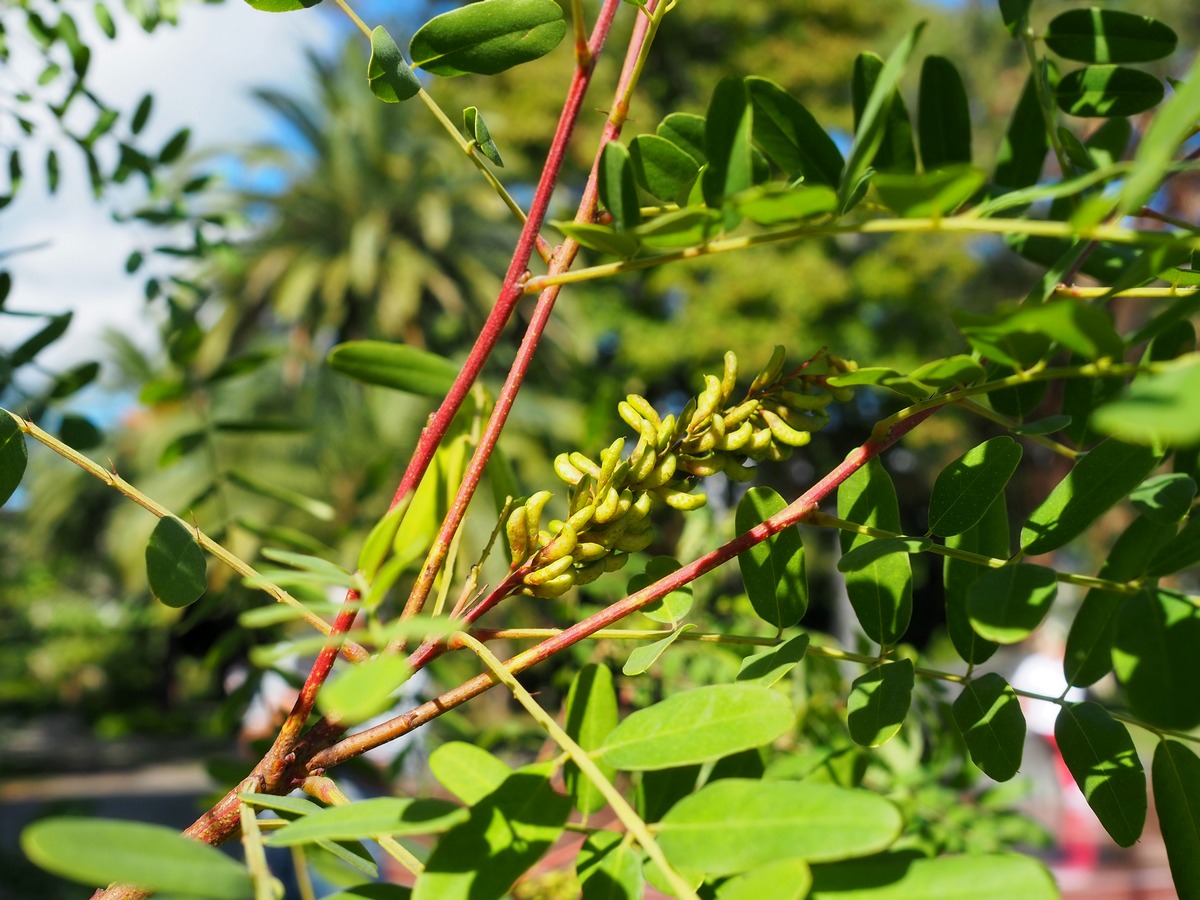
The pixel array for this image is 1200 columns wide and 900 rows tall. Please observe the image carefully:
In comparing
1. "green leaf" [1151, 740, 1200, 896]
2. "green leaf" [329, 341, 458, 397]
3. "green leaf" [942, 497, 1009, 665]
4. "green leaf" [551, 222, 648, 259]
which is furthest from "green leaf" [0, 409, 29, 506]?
"green leaf" [1151, 740, 1200, 896]

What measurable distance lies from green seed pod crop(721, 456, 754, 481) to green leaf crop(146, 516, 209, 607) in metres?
0.39

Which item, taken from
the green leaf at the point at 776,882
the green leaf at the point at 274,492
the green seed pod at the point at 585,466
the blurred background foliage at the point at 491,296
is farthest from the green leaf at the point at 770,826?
the blurred background foliage at the point at 491,296

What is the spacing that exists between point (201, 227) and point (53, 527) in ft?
47.1

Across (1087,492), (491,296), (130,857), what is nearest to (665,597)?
(1087,492)

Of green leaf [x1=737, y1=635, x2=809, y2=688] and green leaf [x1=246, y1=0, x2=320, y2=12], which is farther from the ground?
green leaf [x1=246, y1=0, x2=320, y2=12]

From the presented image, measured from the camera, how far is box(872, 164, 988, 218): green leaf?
0.45 m

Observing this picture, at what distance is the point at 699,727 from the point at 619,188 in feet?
1.02

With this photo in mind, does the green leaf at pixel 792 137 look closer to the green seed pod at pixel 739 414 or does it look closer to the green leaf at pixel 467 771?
the green seed pod at pixel 739 414

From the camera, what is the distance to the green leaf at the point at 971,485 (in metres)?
0.64

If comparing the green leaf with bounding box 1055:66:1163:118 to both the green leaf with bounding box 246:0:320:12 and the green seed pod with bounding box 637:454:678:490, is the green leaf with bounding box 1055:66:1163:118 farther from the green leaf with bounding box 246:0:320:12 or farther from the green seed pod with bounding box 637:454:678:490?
the green leaf with bounding box 246:0:320:12

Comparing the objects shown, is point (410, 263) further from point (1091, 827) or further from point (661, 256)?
point (661, 256)

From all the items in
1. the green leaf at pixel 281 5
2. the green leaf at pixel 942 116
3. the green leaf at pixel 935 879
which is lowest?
the green leaf at pixel 935 879

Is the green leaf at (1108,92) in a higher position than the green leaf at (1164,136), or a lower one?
lower

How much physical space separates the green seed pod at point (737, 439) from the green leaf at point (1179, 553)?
26 cm
